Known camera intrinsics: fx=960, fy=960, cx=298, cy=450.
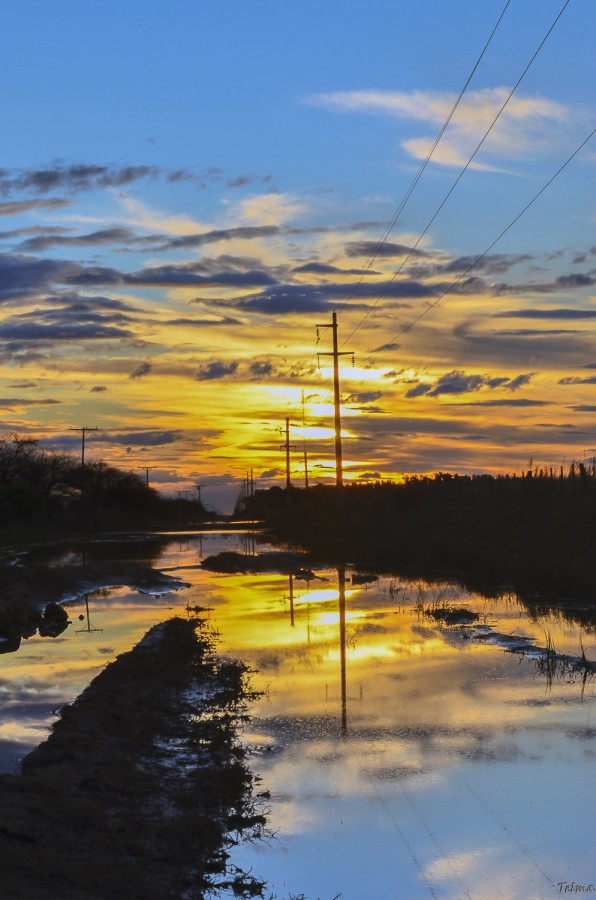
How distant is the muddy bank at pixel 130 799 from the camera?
678 cm

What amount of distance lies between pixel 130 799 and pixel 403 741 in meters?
3.46

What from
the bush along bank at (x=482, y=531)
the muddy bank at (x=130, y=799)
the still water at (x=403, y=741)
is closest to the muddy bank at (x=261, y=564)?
the bush along bank at (x=482, y=531)

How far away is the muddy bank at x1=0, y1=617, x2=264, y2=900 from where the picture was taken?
678 centimetres

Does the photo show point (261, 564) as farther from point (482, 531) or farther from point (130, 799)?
point (130, 799)

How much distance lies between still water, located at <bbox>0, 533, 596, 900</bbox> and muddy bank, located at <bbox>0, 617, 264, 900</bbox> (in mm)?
398

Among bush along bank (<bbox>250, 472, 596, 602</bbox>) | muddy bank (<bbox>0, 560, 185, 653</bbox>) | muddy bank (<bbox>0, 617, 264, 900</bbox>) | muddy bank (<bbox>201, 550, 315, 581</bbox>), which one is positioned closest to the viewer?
muddy bank (<bbox>0, 617, 264, 900</bbox>)

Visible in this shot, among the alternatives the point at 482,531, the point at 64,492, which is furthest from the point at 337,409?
the point at 64,492

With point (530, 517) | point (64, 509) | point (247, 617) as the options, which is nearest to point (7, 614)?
point (247, 617)

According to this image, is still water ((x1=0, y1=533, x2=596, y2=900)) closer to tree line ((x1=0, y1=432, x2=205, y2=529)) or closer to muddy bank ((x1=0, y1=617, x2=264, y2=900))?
muddy bank ((x1=0, y1=617, x2=264, y2=900))

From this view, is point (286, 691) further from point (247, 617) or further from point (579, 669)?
point (247, 617)

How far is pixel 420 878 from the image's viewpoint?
23.3 ft

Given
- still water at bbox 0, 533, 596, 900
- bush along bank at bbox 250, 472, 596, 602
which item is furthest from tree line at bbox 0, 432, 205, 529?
still water at bbox 0, 533, 596, 900

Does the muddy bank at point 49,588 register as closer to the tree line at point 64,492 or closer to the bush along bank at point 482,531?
the bush along bank at point 482,531

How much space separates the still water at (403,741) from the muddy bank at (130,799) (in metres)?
0.40
